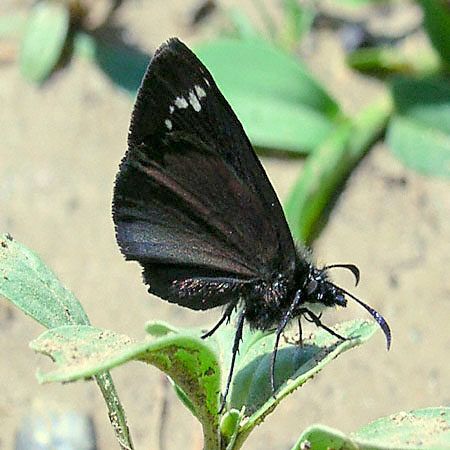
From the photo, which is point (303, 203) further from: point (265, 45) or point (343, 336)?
point (343, 336)

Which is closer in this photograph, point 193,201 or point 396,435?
point 396,435

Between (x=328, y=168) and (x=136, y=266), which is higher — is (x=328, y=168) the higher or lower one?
the higher one

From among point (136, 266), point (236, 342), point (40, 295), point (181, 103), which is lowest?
point (136, 266)

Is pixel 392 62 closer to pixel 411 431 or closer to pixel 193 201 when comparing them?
pixel 193 201

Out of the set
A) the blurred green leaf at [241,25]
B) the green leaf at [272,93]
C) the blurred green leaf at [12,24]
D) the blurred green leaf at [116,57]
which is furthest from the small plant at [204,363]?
the blurred green leaf at [12,24]

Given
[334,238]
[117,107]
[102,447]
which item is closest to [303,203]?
[334,238]

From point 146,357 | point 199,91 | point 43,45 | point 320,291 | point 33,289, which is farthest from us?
point 43,45

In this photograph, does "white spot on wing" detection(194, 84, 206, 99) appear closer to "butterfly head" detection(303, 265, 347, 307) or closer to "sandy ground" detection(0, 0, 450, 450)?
"butterfly head" detection(303, 265, 347, 307)

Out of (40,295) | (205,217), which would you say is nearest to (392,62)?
(205,217)

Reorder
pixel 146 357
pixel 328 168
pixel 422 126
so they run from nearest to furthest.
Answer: pixel 146 357
pixel 328 168
pixel 422 126
